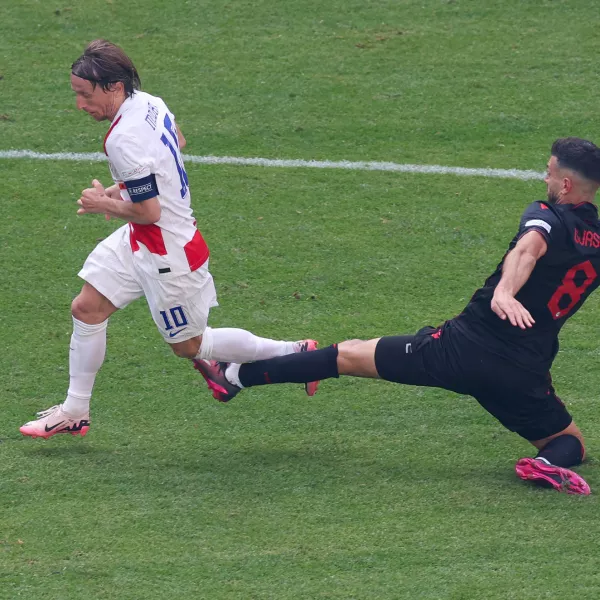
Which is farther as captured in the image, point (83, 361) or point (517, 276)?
point (83, 361)

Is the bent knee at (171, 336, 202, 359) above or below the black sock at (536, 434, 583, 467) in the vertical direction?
above

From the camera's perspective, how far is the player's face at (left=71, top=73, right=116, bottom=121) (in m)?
4.81

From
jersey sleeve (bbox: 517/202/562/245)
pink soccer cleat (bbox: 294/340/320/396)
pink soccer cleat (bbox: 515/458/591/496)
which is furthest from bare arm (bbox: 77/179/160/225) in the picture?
pink soccer cleat (bbox: 515/458/591/496)

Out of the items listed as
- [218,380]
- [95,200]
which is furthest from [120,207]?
[218,380]

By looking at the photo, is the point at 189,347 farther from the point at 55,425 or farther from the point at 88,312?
the point at 55,425

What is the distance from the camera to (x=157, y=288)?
16.4 ft

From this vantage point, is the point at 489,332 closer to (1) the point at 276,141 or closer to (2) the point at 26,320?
(2) the point at 26,320

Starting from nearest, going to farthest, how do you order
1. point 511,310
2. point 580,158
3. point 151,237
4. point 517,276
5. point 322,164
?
point 511,310
point 517,276
point 580,158
point 151,237
point 322,164

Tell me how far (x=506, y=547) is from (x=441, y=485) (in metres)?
0.56

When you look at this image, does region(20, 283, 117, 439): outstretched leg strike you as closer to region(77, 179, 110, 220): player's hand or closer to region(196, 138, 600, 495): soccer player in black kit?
region(77, 179, 110, 220): player's hand

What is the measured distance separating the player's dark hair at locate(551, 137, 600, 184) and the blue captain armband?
1.65 meters

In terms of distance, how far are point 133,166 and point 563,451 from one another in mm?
2128

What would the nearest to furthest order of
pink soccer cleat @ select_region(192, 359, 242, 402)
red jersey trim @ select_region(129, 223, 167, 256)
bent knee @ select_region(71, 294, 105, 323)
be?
red jersey trim @ select_region(129, 223, 167, 256), bent knee @ select_region(71, 294, 105, 323), pink soccer cleat @ select_region(192, 359, 242, 402)

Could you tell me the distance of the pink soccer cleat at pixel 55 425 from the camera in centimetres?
520
